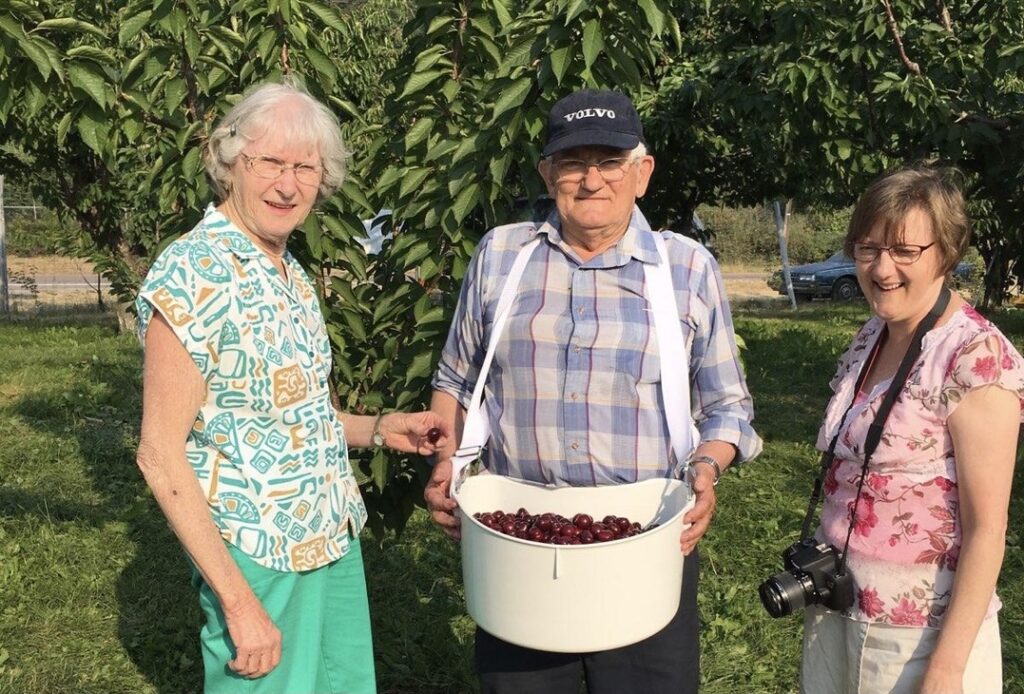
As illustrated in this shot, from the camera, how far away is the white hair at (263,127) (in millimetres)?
2049

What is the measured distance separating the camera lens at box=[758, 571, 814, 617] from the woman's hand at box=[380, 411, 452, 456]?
30.9 inches

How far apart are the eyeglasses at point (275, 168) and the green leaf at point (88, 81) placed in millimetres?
798

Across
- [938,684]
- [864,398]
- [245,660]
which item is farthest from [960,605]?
[245,660]

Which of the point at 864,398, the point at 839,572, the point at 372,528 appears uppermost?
the point at 864,398

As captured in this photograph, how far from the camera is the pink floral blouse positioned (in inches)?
73.9

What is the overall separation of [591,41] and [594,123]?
2.10 feet

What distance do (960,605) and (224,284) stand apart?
4.84 ft

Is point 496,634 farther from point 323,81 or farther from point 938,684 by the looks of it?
point 323,81

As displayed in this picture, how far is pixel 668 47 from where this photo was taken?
10.6 m

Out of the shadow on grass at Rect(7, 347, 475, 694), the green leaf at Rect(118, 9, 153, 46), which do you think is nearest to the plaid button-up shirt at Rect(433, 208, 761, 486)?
the green leaf at Rect(118, 9, 153, 46)

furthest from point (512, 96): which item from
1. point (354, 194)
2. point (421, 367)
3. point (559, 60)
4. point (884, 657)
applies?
point (884, 657)

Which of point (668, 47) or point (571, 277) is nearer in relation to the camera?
point (571, 277)

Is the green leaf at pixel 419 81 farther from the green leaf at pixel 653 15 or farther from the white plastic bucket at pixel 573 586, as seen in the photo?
the white plastic bucket at pixel 573 586

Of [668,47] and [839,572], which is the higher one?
[668,47]
